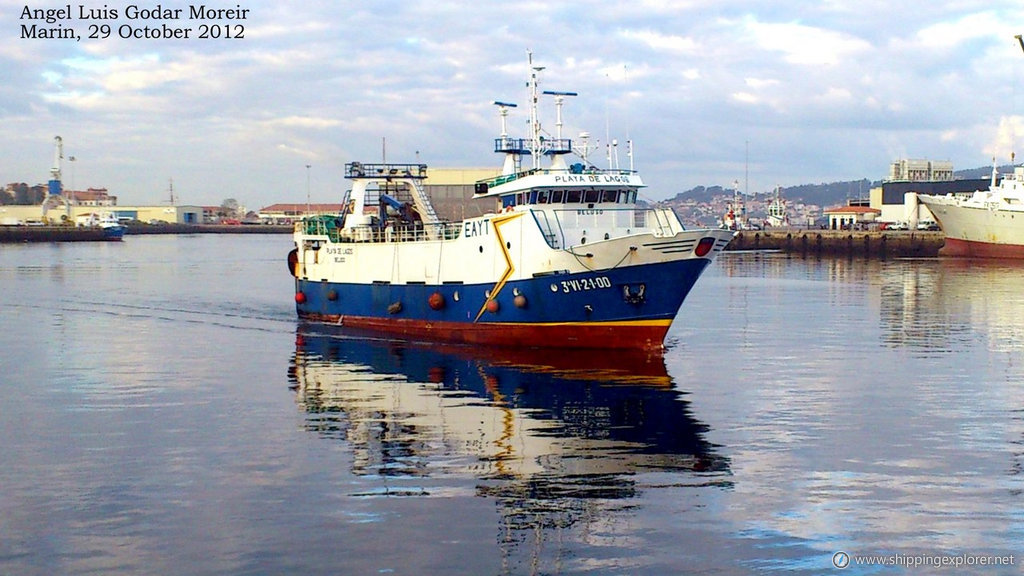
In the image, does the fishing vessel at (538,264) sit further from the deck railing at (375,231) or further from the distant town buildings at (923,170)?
the distant town buildings at (923,170)

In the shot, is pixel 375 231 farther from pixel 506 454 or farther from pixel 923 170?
pixel 923 170

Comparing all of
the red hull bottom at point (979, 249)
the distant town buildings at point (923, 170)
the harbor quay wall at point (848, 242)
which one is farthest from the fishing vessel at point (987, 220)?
the distant town buildings at point (923, 170)

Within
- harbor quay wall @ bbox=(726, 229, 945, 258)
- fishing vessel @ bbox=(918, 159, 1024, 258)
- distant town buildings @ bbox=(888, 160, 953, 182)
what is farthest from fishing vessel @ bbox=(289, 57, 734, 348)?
distant town buildings @ bbox=(888, 160, 953, 182)

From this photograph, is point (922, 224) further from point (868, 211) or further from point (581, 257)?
point (581, 257)

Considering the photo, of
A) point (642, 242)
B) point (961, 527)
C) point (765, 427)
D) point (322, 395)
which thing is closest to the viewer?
point (961, 527)

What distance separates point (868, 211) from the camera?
154625mm

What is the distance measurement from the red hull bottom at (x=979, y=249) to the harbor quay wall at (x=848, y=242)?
7.02 metres

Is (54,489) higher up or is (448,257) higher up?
(448,257)

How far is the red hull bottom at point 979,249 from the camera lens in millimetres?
87375

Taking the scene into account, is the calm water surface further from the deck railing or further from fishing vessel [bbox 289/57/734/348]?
the deck railing

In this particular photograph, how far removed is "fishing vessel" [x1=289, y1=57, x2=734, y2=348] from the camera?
30.5m

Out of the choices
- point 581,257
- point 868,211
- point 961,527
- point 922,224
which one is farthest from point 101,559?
point 868,211

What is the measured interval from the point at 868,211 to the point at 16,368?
14228 cm

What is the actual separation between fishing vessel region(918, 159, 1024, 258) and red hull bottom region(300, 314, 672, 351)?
66059mm
